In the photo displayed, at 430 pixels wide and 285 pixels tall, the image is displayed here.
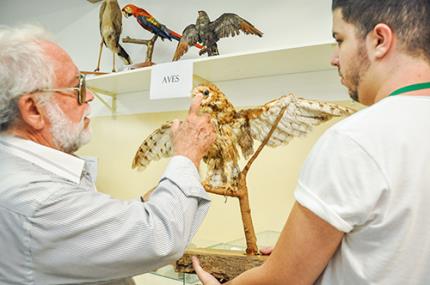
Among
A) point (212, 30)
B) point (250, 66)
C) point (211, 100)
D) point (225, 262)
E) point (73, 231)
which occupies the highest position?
point (212, 30)

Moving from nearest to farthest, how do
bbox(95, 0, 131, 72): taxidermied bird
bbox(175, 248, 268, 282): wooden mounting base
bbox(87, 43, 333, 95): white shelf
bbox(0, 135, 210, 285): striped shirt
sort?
bbox(0, 135, 210, 285): striped shirt
bbox(175, 248, 268, 282): wooden mounting base
bbox(87, 43, 333, 95): white shelf
bbox(95, 0, 131, 72): taxidermied bird

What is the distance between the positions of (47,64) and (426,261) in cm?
73

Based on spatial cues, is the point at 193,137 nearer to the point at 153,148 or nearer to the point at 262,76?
the point at 153,148

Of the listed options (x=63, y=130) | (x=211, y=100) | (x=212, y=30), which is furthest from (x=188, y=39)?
(x=63, y=130)

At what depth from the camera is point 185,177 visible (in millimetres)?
736

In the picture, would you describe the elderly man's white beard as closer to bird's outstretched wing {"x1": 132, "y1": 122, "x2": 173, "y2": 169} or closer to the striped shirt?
the striped shirt

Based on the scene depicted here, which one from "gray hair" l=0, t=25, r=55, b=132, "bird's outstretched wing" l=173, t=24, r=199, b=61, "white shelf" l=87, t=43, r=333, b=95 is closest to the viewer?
"gray hair" l=0, t=25, r=55, b=132

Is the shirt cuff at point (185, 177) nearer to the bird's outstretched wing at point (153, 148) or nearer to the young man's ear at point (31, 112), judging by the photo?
the young man's ear at point (31, 112)

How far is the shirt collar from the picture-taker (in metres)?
0.71

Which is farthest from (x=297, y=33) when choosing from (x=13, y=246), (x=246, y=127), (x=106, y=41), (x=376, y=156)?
(x=13, y=246)

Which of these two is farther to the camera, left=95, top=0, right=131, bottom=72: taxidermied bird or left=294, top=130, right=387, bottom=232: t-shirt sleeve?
left=95, top=0, right=131, bottom=72: taxidermied bird

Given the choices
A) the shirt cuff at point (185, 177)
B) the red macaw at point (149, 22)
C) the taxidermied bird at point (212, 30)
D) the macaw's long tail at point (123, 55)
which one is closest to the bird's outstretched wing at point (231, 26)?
the taxidermied bird at point (212, 30)

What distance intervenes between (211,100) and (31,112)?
1.45 ft

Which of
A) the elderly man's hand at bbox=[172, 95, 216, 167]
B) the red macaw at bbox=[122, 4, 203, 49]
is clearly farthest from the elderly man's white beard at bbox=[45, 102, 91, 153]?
the red macaw at bbox=[122, 4, 203, 49]
